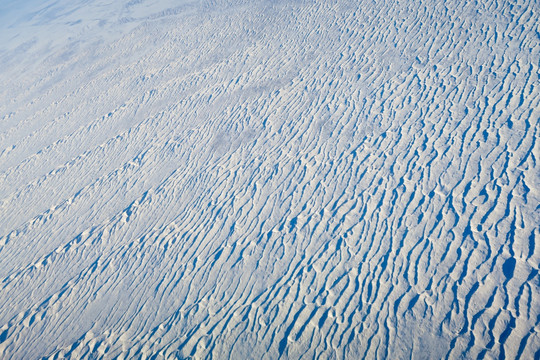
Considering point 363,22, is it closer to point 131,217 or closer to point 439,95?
point 439,95

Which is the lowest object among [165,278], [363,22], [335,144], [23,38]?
[165,278]

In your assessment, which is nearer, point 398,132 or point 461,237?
point 461,237

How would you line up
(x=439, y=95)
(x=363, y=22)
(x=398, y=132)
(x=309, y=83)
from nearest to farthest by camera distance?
(x=398, y=132), (x=439, y=95), (x=309, y=83), (x=363, y=22)

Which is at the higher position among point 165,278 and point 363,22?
point 363,22

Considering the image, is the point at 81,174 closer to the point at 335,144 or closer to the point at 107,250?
the point at 107,250

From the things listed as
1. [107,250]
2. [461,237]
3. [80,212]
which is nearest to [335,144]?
[461,237]

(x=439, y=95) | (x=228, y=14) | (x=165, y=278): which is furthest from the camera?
(x=228, y=14)

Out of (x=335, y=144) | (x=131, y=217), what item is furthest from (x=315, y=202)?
(x=131, y=217)
